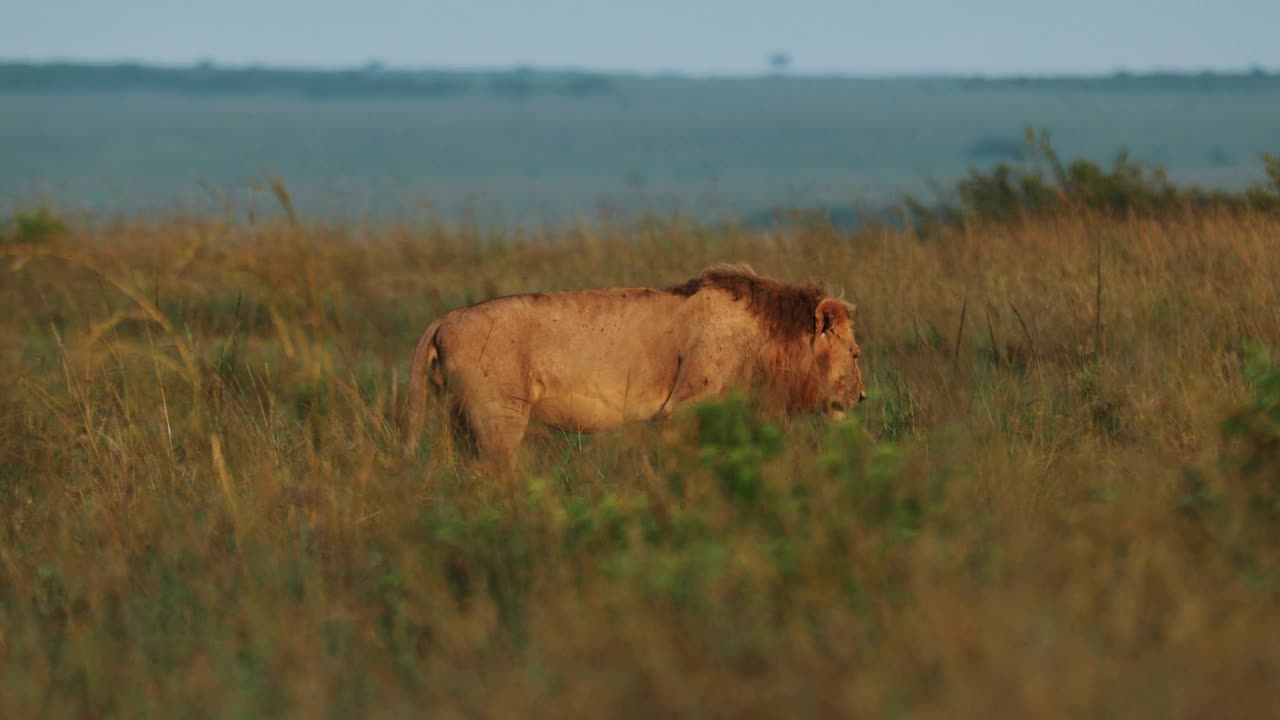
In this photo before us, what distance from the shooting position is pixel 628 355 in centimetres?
575

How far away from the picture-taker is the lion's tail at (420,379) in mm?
5645

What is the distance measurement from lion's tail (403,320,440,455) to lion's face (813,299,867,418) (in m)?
1.66

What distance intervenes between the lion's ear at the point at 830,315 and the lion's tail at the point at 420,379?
5.39ft

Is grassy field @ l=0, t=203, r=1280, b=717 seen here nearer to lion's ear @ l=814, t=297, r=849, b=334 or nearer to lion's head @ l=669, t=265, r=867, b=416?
lion's head @ l=669, t=265, r=867, b=416

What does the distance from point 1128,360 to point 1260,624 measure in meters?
3.85

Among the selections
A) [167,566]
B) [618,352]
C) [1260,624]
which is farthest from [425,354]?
[1260,624]

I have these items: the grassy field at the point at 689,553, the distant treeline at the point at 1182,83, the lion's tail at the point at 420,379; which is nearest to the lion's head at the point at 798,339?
the grassy field at the point at 689,553

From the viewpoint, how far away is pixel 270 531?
197 inches

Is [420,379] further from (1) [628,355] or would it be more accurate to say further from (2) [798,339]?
(2) [798,339]

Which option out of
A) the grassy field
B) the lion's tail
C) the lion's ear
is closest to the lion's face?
the lion's ear

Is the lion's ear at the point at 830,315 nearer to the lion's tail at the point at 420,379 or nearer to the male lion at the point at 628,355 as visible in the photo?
the male lion at the point at 628,355

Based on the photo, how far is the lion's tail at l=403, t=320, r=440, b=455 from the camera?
564 centimetres

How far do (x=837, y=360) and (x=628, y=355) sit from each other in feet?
3.25

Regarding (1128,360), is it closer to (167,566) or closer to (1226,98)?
(167,566)
